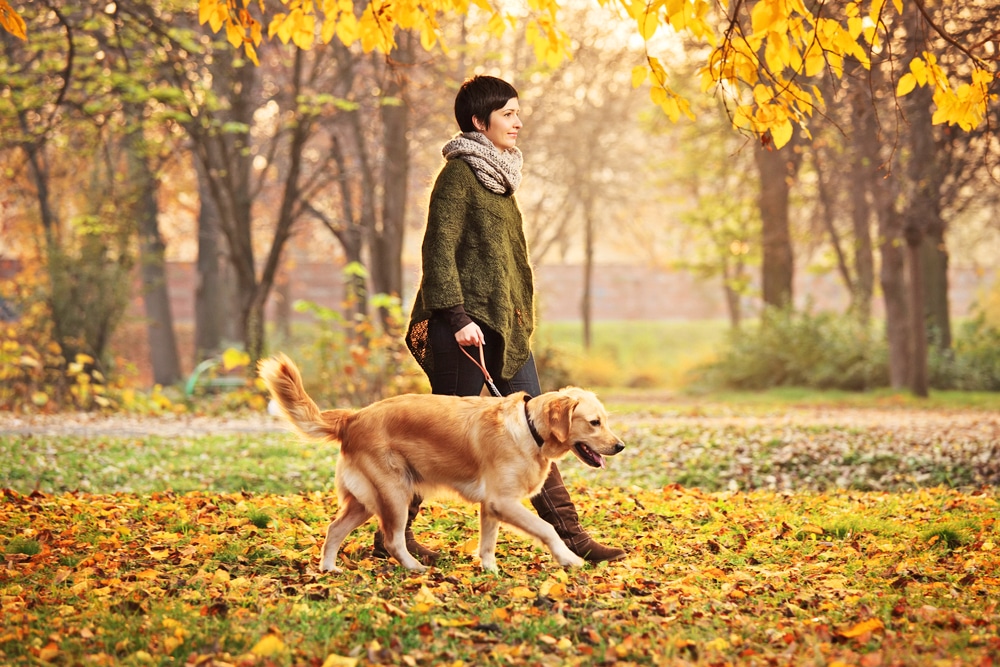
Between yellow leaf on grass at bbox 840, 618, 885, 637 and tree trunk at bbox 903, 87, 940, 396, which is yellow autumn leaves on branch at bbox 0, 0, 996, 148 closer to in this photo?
yellow leaf on grass at bbox 840, 618, 885, 637

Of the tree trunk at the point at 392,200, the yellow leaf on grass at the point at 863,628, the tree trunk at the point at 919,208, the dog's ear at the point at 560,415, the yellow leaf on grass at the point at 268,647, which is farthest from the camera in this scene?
the tree trunk at the point at 392,200

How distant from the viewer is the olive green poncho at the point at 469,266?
489cm

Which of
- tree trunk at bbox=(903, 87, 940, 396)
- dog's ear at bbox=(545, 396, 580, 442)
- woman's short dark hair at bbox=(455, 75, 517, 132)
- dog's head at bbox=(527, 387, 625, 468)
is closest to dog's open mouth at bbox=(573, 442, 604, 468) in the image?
dog's head at bbox=(527, 387, 625, 468)

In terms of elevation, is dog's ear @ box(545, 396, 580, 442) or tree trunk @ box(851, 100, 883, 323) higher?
tree trunk @ box(851, 100, 883, 323)

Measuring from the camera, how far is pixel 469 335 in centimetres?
A: 483

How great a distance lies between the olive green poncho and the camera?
4.89m

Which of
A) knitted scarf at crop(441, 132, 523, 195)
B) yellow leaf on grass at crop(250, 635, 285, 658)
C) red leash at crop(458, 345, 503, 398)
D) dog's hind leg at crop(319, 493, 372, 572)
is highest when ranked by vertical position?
knitted scarf at crop(441, 132, 523, 195)

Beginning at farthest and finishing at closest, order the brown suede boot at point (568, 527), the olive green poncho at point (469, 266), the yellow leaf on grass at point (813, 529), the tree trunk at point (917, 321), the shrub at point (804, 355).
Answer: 1. the shrub at point (804, 355)
2. the tree trunk at point (917, 321)
3. the yellow leaf on grass at point (813, 529)
4. the brown suede boot at point (568, 527)
5. the olive green poncho at point (469, 266)

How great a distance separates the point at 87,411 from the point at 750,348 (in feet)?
42.7

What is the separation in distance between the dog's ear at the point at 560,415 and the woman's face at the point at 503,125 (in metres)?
1.35

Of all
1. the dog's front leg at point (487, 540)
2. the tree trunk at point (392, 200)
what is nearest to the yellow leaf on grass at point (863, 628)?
the dog's front leg at point (487, 540)

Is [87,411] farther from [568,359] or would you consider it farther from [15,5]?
[568,359]

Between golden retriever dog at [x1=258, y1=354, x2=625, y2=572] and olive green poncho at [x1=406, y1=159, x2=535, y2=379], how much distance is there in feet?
1.39

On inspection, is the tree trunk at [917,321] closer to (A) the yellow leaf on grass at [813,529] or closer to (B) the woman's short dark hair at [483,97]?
(A) the yellow leaf on grass at [813,529]
